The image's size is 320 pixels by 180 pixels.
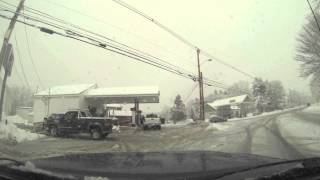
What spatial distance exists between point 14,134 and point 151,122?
21.8 feet

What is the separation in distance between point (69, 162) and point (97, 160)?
29cm

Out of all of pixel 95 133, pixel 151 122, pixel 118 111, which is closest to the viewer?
pixel 118 111

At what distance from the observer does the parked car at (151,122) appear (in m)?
16.0

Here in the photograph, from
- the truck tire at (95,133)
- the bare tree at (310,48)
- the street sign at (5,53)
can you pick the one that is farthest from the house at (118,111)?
the bare tree at (310,48)

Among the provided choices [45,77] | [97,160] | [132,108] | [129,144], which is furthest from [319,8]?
[97,160]

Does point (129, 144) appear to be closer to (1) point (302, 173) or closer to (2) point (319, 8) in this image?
(1) point (302, 173)

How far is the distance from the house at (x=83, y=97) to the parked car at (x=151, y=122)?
269 centimetres

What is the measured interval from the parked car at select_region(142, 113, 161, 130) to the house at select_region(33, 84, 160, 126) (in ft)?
8.83

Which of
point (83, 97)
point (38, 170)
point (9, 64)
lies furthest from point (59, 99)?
point (38, 170)

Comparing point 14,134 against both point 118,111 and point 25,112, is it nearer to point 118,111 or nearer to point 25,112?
point 25,112

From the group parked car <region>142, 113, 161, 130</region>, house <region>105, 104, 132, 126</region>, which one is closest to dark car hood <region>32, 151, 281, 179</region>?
house <region>105, 104, 132, 126</region>

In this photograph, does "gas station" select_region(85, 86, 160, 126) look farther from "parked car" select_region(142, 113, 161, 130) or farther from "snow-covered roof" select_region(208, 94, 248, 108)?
"snow-covered roof" select_region(208, 94, 248, 108)

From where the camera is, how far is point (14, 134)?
11.1m

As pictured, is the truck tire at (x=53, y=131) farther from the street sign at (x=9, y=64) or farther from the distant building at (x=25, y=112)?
the street sign at (x=9, y=64)
